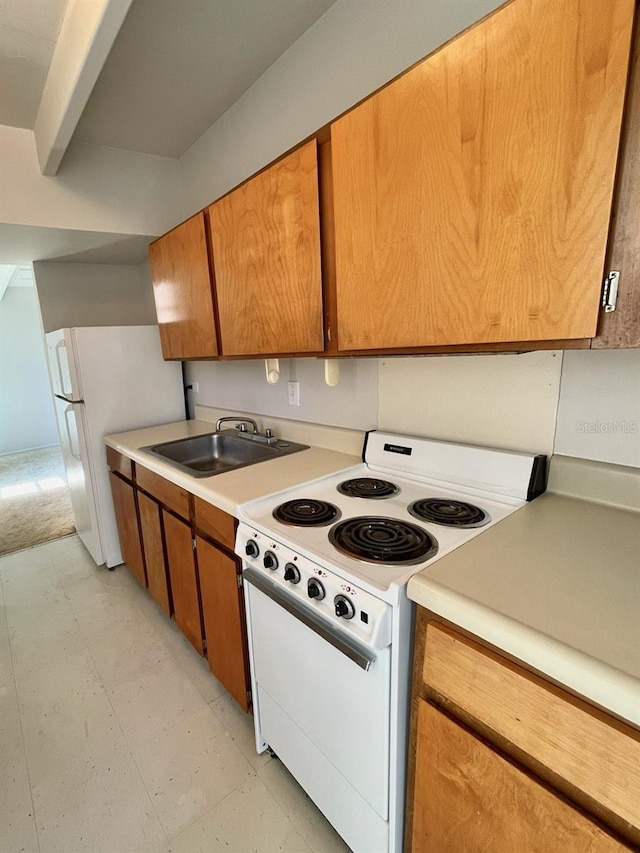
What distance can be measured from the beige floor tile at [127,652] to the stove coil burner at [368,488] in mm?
1316

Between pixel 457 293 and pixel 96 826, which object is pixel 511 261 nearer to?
pixel 457 293

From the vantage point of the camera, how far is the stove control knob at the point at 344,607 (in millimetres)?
860

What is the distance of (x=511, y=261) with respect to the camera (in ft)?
2.66

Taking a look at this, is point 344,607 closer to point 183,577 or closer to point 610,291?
point 610,291

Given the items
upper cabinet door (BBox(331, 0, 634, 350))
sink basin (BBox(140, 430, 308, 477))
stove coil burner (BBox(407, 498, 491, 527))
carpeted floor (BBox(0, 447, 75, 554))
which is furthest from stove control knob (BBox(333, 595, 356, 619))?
carpeted floor (BBox(0, 447, 75, 554))

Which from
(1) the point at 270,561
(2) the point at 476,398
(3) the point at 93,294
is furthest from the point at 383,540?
(3) the point at 93,294

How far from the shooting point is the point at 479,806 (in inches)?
29.0

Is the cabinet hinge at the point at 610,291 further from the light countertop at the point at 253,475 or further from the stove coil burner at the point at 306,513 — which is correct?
the light countertop at the point at 253,475

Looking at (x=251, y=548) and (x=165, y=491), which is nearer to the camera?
(x=251, y=548)

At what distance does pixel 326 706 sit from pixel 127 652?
137 cm

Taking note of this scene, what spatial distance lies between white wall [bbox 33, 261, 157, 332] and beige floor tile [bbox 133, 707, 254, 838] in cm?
291

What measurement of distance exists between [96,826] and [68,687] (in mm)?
670

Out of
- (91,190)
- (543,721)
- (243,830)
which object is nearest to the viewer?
(543,721)

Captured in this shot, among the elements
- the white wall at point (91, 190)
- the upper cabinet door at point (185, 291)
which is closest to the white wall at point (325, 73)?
the white wall at point (91, 190)
